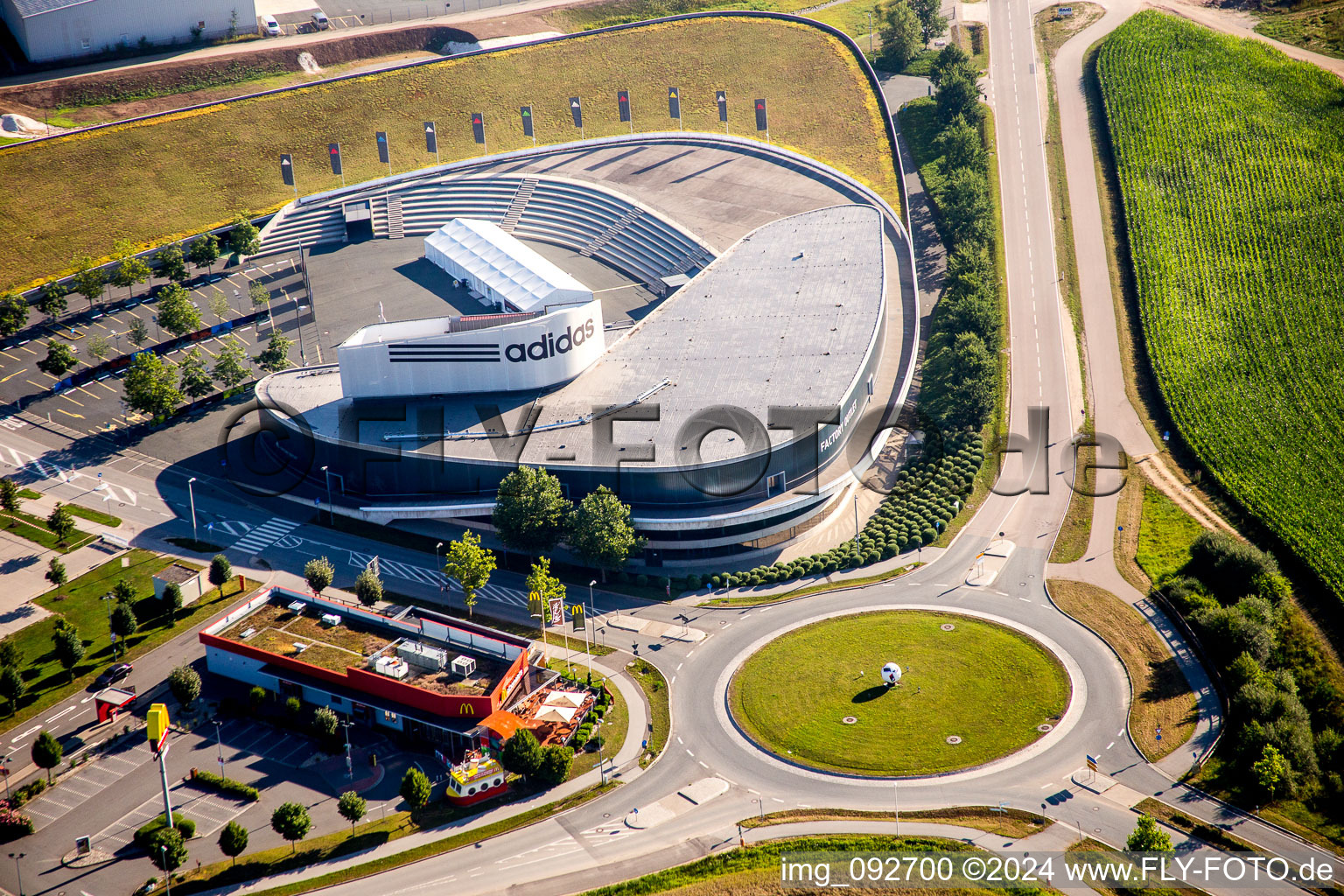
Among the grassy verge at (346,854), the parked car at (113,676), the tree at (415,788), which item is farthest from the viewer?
the parked car at (113,676)

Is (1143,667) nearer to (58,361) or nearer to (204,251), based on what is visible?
(58,361)

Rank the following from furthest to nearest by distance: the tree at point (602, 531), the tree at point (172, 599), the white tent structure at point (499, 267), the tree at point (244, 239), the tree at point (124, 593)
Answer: the tree at point (244, 239), the white tent structure at point (499, 267), the tree at point (602, 531), the tree at point (172, 599), the tree at point (124, 593)

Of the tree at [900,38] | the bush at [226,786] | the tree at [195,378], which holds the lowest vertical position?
the bush at [226,786]

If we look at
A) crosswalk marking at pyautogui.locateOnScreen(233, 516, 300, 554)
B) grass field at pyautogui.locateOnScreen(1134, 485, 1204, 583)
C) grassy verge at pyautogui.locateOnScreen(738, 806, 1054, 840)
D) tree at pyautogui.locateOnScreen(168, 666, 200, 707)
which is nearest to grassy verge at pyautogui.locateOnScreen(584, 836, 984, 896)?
grassy verge at pyautogui.locateOnScreen(738, 806, 1054, 840)

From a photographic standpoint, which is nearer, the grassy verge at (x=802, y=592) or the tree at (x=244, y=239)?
the grassy verge at (x=802, y=592)

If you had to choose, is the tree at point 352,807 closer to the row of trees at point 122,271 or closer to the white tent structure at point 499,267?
→ the white tent structure at point 499,267

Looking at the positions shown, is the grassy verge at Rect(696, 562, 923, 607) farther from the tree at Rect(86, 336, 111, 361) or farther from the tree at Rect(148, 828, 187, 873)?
the tree at Rect(86, 336, 111, 361)

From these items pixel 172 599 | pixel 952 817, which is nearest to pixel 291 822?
pixel 172 599

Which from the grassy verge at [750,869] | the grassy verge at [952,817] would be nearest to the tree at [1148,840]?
the grassy verge at [952,817]
